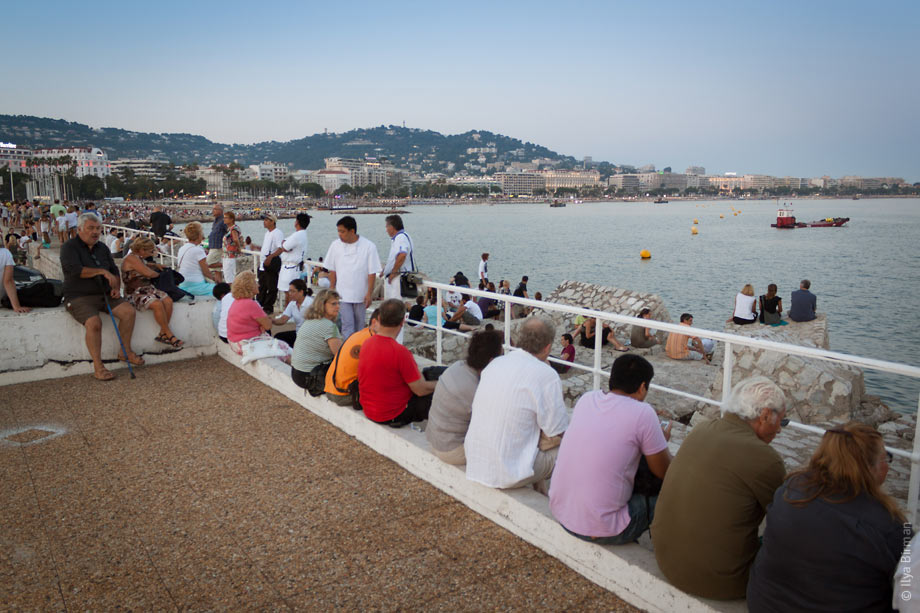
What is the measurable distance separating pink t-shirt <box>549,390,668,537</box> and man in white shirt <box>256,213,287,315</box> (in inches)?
285

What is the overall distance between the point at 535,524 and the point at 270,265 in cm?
727

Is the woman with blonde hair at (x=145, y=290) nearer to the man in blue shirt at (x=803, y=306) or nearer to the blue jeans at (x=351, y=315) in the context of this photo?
the blue jeans at (x=351, y=315)

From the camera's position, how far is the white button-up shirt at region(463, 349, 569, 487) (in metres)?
3.46

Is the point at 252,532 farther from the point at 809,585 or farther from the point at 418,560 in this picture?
the point at 809,585

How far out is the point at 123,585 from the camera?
3.19m

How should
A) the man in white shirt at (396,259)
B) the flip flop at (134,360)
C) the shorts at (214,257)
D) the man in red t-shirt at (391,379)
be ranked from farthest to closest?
the shorts at (214,257) < the man in white shirt at (396,259) < the flip flop at (134,360) < the man in red t-shirt at (391,379)

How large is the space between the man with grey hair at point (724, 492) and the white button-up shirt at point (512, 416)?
0.86 m

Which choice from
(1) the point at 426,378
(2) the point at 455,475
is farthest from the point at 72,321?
(2) the point at 455,475

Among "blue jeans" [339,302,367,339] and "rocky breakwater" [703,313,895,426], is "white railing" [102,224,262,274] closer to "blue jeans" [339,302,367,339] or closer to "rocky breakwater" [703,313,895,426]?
"blue jeans" [339,302,367,339]

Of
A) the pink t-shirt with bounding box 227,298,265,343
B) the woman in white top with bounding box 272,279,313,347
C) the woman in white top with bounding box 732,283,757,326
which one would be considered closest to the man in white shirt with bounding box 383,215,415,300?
the woman in white top with bounding box 272,279,313,347

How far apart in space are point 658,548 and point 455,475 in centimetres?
154

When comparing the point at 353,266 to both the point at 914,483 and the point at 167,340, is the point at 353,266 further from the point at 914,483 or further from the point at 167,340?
the point at 914,483

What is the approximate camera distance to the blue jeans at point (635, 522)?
310cm

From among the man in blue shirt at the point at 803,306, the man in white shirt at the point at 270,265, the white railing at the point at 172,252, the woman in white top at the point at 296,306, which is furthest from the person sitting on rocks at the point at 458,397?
the man in blue shirt at the point at 803,306
